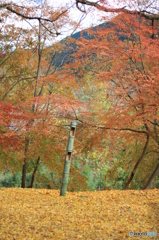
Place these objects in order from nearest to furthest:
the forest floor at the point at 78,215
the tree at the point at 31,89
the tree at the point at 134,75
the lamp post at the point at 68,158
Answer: the forest floor at the point at 78,215, the lamp post at the point at 68,158, the tree at the point at 134,75, the tree at the point at 31,89

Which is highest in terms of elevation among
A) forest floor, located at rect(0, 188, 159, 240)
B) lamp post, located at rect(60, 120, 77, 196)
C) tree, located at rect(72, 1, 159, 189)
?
tree, located at rect(72, 1, 159, 189)

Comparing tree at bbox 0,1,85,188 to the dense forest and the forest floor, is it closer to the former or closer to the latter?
the dense forest

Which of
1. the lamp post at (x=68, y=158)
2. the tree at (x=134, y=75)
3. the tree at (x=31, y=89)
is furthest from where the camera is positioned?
the tree at (x=31, y=89)

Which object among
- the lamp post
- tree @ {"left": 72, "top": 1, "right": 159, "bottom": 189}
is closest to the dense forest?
tree @ {"left": 72, "top": 1, "right": 159, "bottom": 189}

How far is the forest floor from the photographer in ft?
10.3

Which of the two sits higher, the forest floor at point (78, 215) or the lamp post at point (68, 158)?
the lamp post at point (68, 158)

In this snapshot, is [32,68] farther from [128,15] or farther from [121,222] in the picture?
[121,222]

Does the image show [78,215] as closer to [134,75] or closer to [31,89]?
[134,75]

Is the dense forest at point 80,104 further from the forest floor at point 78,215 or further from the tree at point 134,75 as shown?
the forest floor at point 78,215

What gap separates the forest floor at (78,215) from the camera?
3146 mm

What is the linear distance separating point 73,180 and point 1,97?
3.48m

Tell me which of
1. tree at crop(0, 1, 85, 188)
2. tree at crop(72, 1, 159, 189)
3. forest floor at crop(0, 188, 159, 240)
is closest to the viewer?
forest floor at crop(0, 188, 159, 240)

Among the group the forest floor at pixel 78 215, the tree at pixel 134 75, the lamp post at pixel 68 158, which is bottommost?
the forest floor at pixel 78 215

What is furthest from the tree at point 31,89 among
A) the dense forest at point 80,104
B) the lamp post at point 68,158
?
the lamp post at point 68,158
